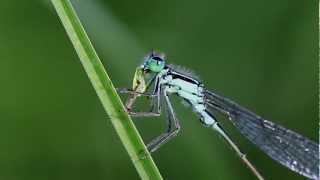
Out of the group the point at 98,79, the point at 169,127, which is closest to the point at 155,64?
the point at 169,127

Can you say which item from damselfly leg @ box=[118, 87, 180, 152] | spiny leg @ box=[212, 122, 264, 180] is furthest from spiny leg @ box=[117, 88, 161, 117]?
spiny leg @ box=[212, 122, 264, 180]

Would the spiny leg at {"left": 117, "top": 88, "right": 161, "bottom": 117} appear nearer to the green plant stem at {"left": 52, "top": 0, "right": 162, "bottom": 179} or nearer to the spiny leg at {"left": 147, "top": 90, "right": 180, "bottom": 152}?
the spiny leg at {"left": 147, "top": 90, "right": 180, "bottom": 152}

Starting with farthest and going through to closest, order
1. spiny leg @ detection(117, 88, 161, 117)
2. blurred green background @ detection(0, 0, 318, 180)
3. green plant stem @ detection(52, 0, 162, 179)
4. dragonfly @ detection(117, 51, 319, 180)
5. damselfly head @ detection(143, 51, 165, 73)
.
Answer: blurred green background @ detection(0, 0, 318, 180), dragonfly @ detection(117, 51, 319, 180), damselfly head @ detection(143, 51, 165, 73), spiny leg @ detection(117, 88, 161, 117), green plant stem @ detection(52, 0, 162, 179)

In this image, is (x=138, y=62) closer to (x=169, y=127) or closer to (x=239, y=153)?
(x=169, y=127)

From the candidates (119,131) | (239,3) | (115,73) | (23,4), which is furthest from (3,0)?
(119,131)

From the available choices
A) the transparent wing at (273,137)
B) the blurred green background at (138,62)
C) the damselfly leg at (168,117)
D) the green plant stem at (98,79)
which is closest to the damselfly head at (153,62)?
the damselfly leg at (168,117)

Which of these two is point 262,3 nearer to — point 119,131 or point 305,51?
point 305,51

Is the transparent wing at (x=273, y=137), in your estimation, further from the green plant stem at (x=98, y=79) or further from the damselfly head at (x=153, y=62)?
the green plant stem at (x=98, y=79)

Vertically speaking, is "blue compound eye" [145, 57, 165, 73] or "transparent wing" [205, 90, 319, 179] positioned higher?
"blue compound eye" [145, 57, 165, 73]
